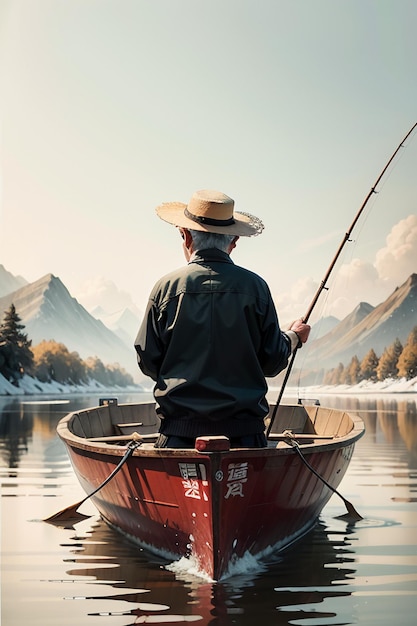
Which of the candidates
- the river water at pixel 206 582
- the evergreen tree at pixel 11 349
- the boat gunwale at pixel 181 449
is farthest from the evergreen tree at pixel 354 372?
the boat gunwale at pixel 181 449

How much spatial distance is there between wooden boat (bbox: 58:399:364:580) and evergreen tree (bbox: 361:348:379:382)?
333 ft

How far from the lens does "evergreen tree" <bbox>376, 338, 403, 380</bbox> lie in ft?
340

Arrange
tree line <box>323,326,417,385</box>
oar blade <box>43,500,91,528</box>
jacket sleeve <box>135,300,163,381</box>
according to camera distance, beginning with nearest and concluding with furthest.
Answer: jacket sleeve <box>135,300,163,381</box>
oar blade <box>43,500,91,528</box>
tree line <box>323,326,417,385</box>

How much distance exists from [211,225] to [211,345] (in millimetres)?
719

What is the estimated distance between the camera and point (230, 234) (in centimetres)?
479

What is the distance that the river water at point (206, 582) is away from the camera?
405cm

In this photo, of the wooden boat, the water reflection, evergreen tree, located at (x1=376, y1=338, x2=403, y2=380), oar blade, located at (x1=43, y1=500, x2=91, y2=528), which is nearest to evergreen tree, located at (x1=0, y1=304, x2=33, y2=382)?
evergreen tree, located at (x1=376, y1=338, x2=403, y2=380)

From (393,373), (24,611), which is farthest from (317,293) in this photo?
(393,373)

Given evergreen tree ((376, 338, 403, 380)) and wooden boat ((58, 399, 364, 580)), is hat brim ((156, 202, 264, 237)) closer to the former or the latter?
wooden boat ((58, 399, 364, 580))

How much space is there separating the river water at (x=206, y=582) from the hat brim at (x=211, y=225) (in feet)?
6.38

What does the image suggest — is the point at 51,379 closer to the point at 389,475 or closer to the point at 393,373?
the point at 393,373

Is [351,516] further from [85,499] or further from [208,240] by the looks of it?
[208,240]

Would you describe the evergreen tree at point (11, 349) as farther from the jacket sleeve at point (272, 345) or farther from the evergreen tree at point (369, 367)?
the jacket sleeve at point (272, 345)

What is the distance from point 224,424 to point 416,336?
122242 millimetres
